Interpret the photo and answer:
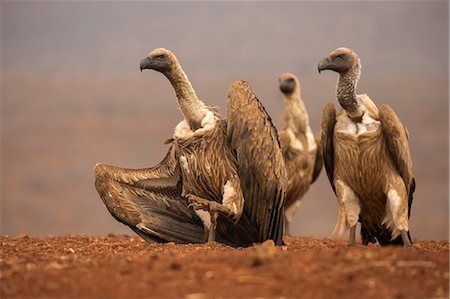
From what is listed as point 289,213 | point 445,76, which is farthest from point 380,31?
point 289,213

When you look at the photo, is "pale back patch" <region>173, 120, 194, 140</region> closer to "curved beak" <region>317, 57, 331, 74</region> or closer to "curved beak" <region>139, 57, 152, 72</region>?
"curved beak" <region>139, 57, 152, 72</region>

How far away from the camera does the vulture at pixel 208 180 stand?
407 inches

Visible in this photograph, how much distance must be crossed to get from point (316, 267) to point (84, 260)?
6.63 feet

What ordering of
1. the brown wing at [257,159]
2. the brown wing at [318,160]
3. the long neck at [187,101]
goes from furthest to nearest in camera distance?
the brown wing at [318,160] → the long neck at [187,101] → the brown wing at [257,159]

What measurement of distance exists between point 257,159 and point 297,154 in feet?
13.4

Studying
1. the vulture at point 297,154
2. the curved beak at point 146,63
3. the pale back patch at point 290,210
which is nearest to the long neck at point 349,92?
the curved beak at point 146,63

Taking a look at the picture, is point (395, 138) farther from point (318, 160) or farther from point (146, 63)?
point (318, 160)

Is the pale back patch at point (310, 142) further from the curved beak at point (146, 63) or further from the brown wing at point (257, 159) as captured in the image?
the curved beak at point (146, 63)

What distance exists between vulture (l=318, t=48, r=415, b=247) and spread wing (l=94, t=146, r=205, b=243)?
5.83 ft

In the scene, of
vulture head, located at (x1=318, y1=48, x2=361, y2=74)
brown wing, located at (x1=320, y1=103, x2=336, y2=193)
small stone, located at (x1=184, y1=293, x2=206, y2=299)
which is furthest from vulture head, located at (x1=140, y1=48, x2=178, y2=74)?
small stone, located at (x1=184, y1=293, x2=206, y2=299)

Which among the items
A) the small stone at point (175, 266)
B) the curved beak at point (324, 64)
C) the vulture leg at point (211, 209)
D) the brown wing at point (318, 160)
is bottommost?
the small stone at point (175, 266)

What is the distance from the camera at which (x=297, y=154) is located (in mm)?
14375

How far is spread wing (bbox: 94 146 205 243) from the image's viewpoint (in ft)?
35.9

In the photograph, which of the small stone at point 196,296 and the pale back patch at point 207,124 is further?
the pale back patch at point 207,124
